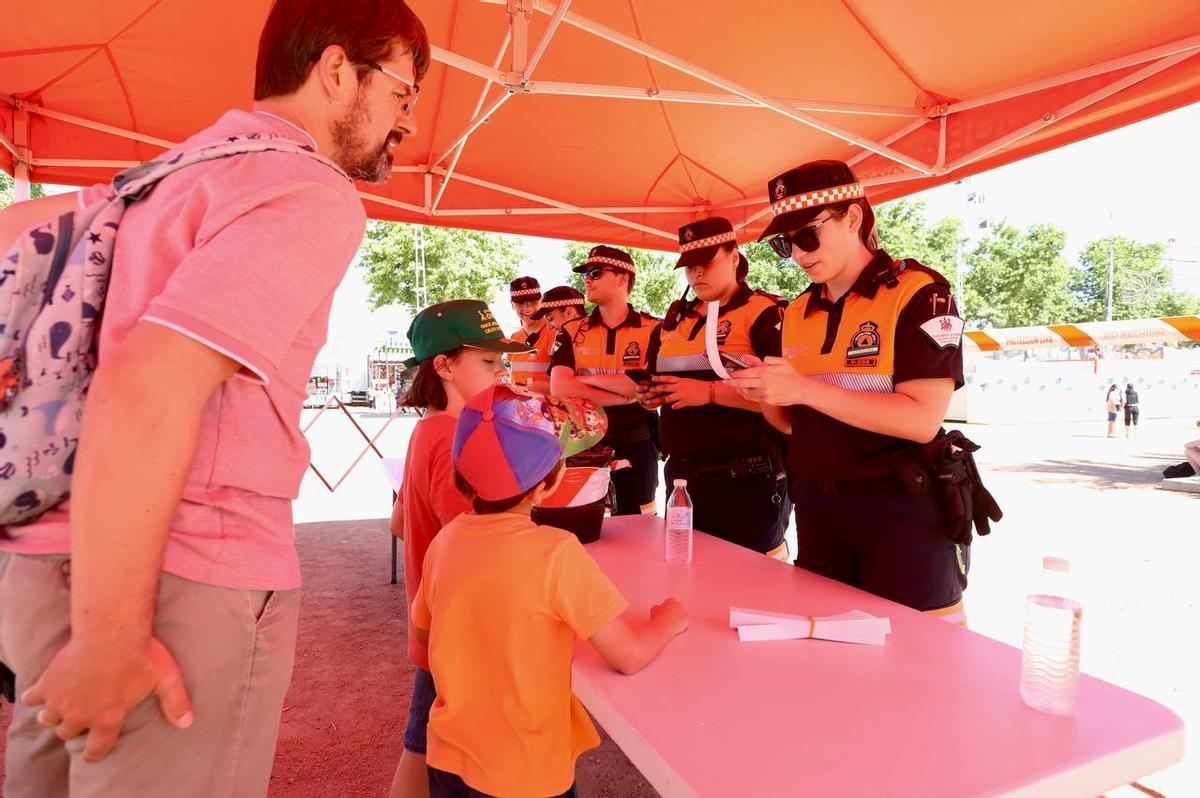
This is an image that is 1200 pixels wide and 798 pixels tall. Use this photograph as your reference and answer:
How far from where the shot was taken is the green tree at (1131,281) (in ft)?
129

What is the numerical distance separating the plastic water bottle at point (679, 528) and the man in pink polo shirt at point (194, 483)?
1.38 m

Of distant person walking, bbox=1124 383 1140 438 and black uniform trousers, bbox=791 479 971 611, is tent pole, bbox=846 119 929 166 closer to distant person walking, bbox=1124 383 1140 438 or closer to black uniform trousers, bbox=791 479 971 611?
black uniform trousers, bbox=791 479 971 611

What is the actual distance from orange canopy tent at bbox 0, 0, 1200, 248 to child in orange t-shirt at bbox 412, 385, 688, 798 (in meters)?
2.59

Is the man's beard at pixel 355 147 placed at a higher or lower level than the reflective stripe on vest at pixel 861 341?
higher

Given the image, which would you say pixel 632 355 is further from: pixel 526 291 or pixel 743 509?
pixel 526 291

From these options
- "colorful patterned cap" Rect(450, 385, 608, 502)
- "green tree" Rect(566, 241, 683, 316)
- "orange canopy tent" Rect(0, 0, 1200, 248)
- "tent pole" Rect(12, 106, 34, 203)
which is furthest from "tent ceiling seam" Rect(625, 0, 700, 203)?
"green tree" Rect(566, 241, 683, 316)

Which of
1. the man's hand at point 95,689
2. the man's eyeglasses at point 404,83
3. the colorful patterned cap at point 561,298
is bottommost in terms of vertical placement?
the man's hand at point 95,689

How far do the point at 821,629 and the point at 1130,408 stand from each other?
18.2 m

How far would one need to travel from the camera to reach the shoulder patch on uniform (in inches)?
72.1

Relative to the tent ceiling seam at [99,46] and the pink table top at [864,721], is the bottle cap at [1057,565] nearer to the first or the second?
the pink table top at [864,721]

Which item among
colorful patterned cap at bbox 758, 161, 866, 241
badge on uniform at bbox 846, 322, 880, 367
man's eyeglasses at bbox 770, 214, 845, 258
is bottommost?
badge on uniform at bbox 846, 322, 880, 367

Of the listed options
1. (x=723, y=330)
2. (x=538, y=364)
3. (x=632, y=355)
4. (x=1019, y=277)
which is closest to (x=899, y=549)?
(x=723, y=330)

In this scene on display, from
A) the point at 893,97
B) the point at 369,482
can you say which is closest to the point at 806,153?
the point at 893,97

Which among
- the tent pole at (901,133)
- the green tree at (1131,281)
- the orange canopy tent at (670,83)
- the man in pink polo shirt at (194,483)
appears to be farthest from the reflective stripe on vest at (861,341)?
the green tree at (1131,281)
